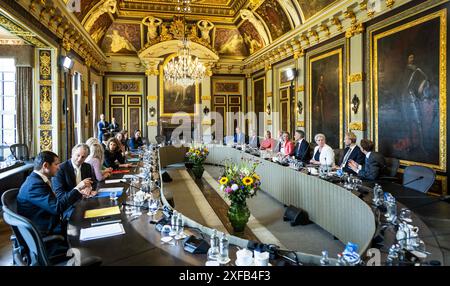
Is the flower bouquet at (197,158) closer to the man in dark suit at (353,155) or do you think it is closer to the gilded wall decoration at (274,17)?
the man in dark suit at (353,155)

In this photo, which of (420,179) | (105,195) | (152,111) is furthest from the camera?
(152,111)

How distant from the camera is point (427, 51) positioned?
5.34m

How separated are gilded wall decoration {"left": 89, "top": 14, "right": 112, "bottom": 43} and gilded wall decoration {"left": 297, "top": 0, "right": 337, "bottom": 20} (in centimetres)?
739

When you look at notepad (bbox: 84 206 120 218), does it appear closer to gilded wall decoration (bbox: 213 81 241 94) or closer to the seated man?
the seated man

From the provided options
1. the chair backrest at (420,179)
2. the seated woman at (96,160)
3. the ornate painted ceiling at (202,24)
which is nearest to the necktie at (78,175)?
the seated woman at (96,160)

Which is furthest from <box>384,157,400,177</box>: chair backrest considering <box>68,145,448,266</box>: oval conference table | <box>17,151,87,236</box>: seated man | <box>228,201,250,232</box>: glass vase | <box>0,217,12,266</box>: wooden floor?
<box>0,217,12,266</box>: wooden floor

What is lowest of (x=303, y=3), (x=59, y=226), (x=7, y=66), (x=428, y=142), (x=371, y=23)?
(x=59, y=226)

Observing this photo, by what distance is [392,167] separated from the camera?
533 centimetres

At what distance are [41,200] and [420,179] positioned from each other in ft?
14.4

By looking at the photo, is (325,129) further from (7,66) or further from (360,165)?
(7,66)

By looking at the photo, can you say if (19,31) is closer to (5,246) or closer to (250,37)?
(5,246)

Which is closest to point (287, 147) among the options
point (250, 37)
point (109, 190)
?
point (109, 190)
